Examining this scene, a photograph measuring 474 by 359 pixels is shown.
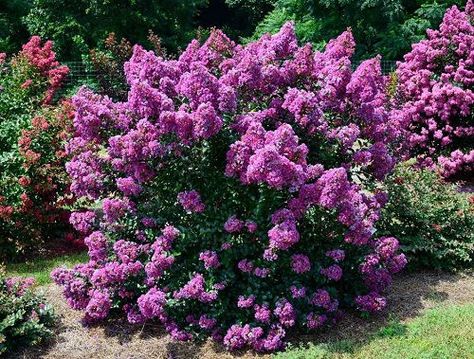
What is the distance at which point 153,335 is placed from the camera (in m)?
5.18

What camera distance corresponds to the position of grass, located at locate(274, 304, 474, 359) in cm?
470

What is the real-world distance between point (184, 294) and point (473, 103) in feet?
21.2

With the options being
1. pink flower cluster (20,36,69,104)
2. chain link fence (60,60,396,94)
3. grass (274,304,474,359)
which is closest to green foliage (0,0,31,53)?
chain link fence (60,60,396,94)

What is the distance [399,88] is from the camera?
10242 mm

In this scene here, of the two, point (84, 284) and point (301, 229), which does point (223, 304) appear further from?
point (84, 284)

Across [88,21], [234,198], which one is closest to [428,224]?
[234,198]

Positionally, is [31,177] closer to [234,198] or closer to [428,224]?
[234,198]

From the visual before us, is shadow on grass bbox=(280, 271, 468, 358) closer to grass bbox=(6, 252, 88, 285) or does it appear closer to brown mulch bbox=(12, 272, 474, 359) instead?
brown mulch bbox=(12, 272, 474, 359)

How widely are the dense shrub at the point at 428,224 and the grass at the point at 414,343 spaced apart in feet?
3.97

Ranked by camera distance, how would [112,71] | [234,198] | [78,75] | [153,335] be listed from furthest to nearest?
[78,75] < [112,71] < [153,335] < [234,198]

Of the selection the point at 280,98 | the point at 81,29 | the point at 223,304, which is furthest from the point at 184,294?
the point at 81,29

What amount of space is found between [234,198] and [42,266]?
8.91ft

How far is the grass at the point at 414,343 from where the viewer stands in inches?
185

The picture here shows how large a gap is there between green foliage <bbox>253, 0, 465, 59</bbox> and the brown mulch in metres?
14.8
